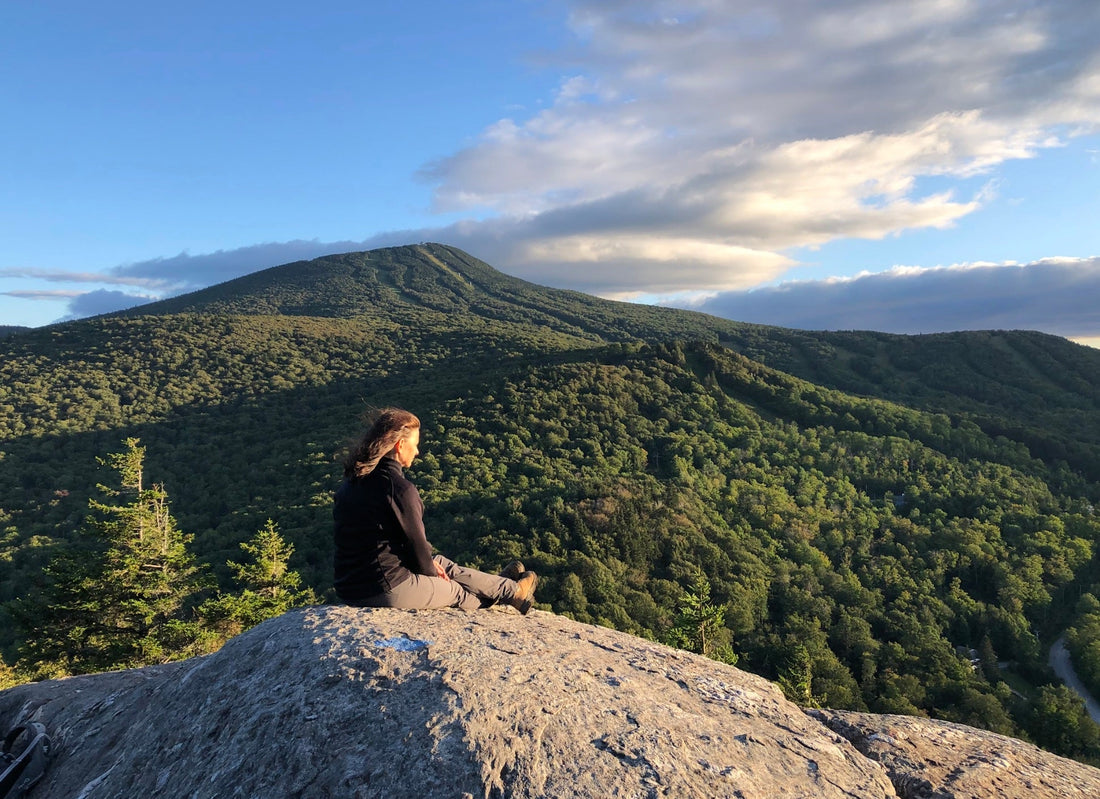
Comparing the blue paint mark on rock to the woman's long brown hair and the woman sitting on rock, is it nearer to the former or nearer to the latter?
the woman sitting on rock

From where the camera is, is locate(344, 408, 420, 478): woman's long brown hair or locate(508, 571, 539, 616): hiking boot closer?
locate(344, 408, 420, 478): woman's long brown hair

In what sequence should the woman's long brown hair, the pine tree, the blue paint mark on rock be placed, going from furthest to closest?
the pine tree
the woman's long brown hair
the blue paint mark on rock

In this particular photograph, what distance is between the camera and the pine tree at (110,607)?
19.5 m

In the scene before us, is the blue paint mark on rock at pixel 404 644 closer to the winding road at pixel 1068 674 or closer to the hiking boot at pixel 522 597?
the hiking boot at pixel 522 597

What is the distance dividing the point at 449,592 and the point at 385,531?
1.03 meters

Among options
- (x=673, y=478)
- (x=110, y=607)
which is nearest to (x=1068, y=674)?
(x=673, y=478)

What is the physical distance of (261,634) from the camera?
4.80m

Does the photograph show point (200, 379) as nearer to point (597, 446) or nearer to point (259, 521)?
point (259, 521)

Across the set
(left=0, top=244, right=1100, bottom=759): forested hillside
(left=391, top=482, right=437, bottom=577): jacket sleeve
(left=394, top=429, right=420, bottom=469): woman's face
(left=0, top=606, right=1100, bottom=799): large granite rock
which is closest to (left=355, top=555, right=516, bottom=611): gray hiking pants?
(left=0, top=606, right=1100, bottom=799): large granite rock

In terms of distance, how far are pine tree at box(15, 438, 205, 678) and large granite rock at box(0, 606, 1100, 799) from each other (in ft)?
59.9

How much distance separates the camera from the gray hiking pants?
4.86m

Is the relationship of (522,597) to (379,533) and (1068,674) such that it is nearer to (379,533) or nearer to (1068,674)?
(379,533)

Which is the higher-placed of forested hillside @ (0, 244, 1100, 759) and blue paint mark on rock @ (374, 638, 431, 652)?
blue paint mark on rock @ (374, 638, 431, 652)

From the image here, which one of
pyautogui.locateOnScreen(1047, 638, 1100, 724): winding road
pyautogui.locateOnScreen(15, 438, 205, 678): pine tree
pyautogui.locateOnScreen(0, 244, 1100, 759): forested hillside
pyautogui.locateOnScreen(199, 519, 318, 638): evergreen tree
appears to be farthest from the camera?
pyautogui.locateOnScreen(1047, 638, 1100, 724): winding road
